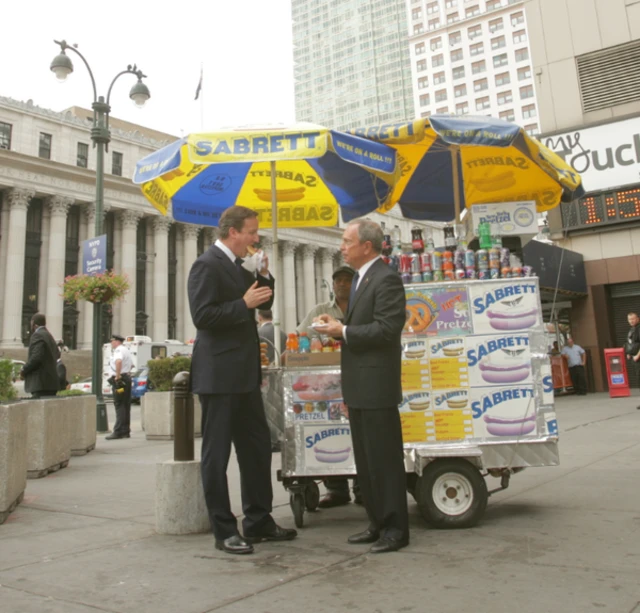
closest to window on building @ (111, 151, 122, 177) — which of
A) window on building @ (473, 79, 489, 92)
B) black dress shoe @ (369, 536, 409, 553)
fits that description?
black dress shoe @ (369, 536, 409, 553)

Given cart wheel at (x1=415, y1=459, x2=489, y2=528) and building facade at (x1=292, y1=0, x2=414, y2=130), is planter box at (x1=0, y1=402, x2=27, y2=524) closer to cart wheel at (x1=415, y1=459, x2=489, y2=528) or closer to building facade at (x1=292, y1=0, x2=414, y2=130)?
cart wheel at (x1=415, y1=459, x2=489, y2=528)

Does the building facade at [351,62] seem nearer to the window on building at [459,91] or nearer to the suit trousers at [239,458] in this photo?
the window on building at [459,91]

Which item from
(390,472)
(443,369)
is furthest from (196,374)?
(443,369)

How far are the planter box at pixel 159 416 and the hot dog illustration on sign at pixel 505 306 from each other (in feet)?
26.1

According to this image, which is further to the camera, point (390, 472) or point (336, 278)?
point (336, 278)

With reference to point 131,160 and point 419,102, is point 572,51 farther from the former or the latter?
point 419,102

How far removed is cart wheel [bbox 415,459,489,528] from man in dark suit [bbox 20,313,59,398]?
5.97 m

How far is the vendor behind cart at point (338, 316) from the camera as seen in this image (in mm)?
5348

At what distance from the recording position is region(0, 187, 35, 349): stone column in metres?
45.7

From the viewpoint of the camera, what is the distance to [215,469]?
13.2ft

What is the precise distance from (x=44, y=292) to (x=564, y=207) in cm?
4368

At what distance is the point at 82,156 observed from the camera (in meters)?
52.5

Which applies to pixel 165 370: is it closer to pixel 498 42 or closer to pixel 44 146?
pixel 44 146

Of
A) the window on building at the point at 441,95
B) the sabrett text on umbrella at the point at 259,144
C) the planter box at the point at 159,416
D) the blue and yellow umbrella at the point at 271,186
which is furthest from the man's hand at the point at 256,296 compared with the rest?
the window on building at the point at 441,95
